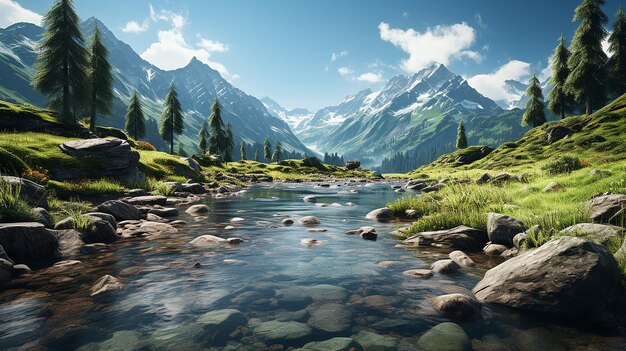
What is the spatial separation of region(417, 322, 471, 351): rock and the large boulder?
28171 mm

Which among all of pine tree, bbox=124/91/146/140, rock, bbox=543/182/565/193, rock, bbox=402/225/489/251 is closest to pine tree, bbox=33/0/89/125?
pine tree, bbox=124/91/146/140

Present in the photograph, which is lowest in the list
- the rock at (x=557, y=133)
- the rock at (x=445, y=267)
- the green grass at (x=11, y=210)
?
the rock at (x=445, y=267)

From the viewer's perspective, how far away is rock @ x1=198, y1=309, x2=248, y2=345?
17.0 feet

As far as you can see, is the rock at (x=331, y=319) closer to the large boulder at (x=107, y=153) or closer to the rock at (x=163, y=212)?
the rock at (x=163, y=212)

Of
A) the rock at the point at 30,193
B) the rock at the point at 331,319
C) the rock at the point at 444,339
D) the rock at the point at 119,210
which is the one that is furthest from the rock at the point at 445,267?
the rock at the point at 30,193

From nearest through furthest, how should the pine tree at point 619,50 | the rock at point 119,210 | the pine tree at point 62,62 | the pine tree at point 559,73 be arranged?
the rock at point 119,210
the pine tree at point 62,62
the pine tree at point 619,50
the pine tree at point 559,73

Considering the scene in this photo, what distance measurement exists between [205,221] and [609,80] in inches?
3373

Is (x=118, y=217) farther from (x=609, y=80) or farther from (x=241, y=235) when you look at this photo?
(x=609, y=80)

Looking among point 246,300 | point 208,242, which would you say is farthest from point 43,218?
point 246,300

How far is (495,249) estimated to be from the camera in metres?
9.70

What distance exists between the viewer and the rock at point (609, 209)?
8.64m

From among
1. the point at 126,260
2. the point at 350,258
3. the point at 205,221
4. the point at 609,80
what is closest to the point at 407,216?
the point at 350,258

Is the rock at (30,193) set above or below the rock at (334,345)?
above

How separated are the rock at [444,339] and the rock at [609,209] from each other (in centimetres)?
621
